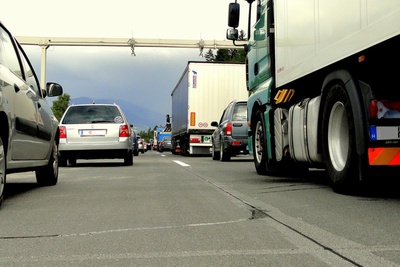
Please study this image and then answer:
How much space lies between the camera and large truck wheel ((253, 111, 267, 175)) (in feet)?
35.2

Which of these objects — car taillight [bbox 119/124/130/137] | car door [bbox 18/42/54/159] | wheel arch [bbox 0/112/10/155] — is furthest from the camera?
car taillight [bbox 119/124/130/137]

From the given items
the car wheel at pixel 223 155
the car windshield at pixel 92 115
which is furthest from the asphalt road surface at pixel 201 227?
the car wheel at pixel 223 155

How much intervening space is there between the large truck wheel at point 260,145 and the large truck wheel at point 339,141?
3041 millimetres

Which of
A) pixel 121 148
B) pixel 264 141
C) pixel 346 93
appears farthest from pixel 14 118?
pixel 121 148

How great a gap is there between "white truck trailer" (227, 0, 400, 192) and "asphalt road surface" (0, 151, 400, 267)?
1.76ft

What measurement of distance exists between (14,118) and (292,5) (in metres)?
4.33

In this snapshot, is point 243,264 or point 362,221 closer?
point 243,264

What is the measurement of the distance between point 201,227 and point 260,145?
253 inches

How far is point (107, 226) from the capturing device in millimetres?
5227

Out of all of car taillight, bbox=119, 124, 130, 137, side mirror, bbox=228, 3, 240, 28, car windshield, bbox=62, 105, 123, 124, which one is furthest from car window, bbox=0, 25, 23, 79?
car windshield, bbox=62, 105, 123, 124

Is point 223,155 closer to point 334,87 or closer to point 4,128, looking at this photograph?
point 334,87

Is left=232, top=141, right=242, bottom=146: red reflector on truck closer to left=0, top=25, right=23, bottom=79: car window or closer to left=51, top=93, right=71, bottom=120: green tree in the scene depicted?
left=0, top=25, right=23, bottom=79: car window

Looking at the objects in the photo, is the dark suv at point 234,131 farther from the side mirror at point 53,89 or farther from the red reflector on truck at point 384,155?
the red reflector on truck at point 384,155

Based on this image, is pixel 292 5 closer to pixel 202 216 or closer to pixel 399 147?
pixel 399 147
